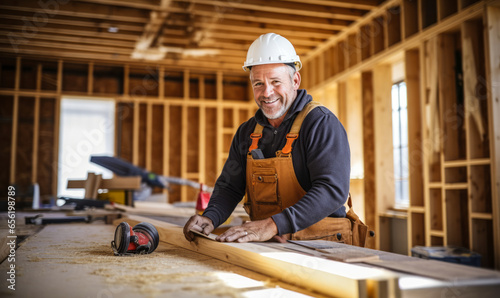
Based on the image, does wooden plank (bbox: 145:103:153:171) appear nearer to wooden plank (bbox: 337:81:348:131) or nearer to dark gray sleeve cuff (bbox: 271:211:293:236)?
wooden plank (bbox: 337:81:348:131)

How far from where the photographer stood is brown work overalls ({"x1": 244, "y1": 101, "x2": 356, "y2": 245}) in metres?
1.96

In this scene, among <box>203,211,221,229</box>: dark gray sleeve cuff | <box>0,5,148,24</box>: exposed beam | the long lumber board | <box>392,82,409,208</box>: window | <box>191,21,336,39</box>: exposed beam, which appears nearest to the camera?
the long lumber board

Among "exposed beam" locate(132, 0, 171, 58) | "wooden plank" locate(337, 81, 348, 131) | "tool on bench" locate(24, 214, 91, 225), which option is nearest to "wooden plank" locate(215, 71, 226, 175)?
"exposed beam" locate(132, 0, 171, 58)

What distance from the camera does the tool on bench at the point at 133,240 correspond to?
1536 mm

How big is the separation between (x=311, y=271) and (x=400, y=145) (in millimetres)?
5299

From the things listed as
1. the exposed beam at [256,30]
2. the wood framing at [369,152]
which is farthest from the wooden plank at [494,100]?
the exposed beam at [256,30]

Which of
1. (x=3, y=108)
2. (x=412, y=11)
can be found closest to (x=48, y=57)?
(x=3, y=108)

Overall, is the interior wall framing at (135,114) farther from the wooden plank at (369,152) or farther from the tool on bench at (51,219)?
the tool on bench at (51,219)

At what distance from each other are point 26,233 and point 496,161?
3812 millimetres

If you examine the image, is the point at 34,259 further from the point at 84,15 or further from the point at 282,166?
the point at 84,15

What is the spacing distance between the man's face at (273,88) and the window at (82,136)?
6734 millimetres

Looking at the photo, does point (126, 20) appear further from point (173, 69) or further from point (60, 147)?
point (60, 147)

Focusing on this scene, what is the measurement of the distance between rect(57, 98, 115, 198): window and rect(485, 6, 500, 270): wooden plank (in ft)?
22.1

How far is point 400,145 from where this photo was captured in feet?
19.8
